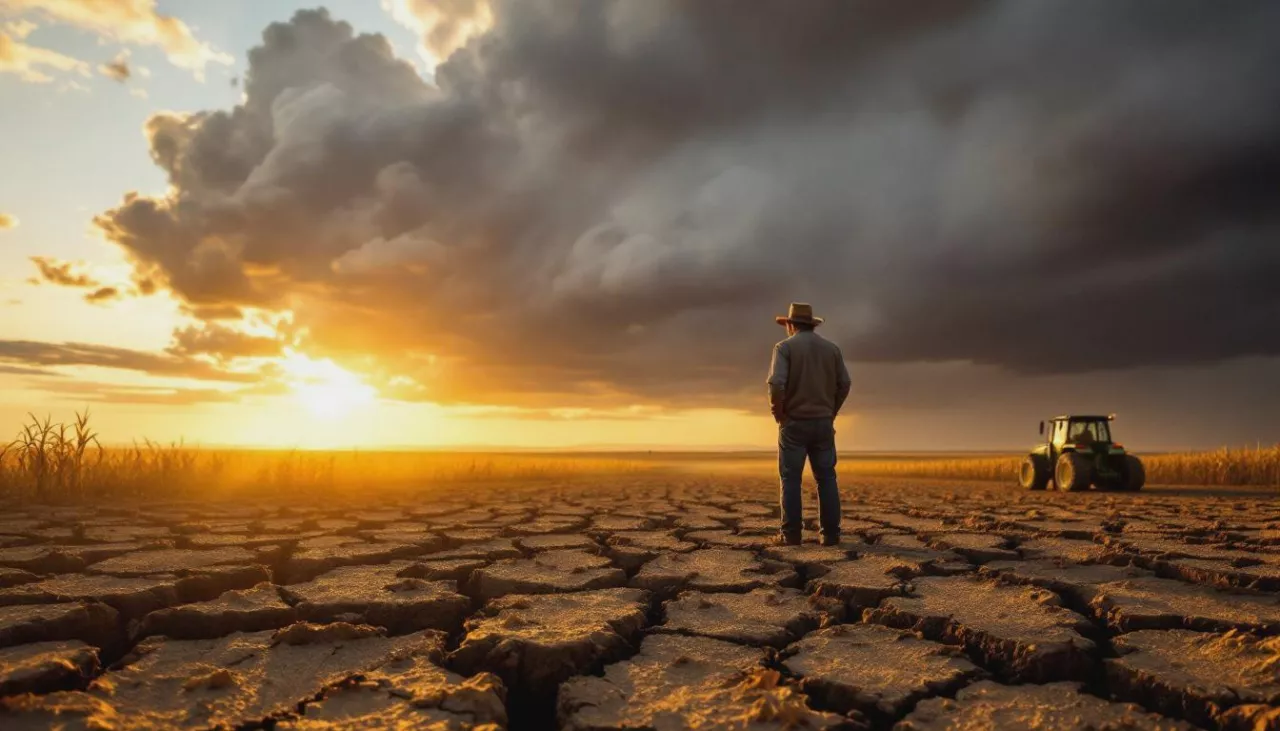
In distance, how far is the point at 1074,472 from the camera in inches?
346

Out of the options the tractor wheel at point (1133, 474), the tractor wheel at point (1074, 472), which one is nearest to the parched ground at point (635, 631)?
the tractor wheel at point (1074, 472)

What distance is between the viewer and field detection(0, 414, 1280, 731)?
1.48m

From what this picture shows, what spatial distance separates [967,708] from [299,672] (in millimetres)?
1633

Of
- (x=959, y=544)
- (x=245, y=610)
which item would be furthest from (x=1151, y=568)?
(x=245, y=610)

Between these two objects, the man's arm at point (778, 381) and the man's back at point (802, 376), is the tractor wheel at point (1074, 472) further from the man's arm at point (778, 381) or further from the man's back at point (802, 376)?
the man's arm at point (778, 381)

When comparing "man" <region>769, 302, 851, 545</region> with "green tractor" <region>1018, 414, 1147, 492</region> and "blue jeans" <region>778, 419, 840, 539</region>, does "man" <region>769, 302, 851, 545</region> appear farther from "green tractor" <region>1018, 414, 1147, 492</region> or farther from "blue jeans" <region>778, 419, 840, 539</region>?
"green tractor" <region>1018, 414, 1147, 492</region>

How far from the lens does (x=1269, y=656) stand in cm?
168

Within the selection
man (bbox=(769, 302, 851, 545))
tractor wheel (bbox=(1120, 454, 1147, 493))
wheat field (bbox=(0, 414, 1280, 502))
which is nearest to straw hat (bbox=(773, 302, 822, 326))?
man (bbox=(769, 302, 851, 545))

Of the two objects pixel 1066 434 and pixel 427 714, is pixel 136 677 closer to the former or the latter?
pixel 427 714

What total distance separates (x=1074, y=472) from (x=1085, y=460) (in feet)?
1.44

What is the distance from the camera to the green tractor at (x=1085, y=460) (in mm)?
8852

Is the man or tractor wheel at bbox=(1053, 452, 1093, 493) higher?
the man

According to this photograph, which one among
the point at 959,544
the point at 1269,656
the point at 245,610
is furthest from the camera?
the point at 959,544

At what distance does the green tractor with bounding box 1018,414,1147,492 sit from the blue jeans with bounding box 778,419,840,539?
6.65 metres
